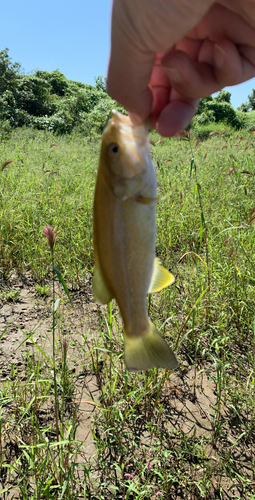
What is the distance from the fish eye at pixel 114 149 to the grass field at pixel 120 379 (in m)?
0.74

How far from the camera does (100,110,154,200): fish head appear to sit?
0.73 meters

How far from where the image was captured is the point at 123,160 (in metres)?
0.73

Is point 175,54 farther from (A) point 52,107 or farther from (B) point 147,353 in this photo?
(A) point 52,107

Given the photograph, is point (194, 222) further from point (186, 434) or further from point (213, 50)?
point (213, 50)

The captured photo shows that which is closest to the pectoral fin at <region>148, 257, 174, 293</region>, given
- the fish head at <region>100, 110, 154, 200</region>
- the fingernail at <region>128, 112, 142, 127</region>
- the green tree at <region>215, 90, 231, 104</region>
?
the fish head at <region>100, 110, 154, 200</region>

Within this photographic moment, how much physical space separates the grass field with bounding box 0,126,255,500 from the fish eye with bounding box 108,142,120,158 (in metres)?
0.74

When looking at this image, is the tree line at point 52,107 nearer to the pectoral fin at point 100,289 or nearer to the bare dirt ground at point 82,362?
the bare dirt ground at point 82,362

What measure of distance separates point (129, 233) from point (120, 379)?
1301 mm

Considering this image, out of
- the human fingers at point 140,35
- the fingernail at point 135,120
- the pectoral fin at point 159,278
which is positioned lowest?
the pectoral fin at point 159,278

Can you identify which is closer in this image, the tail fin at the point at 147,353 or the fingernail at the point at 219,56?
the tail fin at the point at 147,353

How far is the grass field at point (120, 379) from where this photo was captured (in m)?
1.40

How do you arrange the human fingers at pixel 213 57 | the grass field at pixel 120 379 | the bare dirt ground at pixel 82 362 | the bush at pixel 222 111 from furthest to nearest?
the bush at pixel 222 111, the bare dirt ground at pixel 82 362, the grass field at pixel 120 379, the human fingers at pixel 213 57

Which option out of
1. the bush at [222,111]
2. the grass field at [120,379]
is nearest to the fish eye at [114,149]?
the grass field at [120,379]

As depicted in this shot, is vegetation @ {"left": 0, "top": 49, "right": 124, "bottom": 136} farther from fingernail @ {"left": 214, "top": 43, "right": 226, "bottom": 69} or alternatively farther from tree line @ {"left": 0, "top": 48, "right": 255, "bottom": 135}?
fingernail @ {"left": 214, "top": 43, "right": 226, "bottom": 69}
